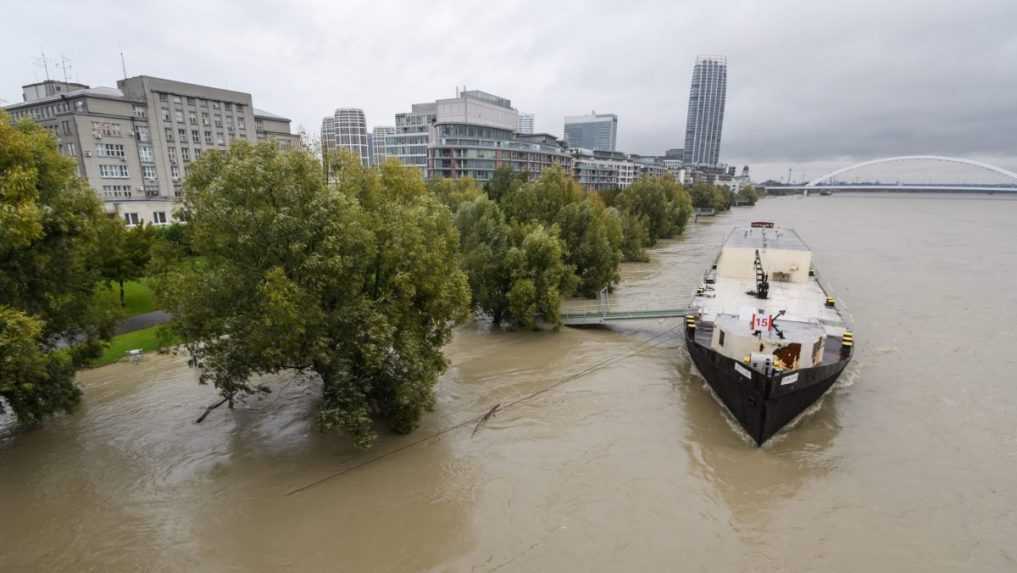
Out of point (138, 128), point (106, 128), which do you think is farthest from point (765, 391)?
point (138, 128)

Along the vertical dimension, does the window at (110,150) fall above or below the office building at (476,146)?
below

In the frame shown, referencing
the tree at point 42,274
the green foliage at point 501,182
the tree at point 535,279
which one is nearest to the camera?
the tree at point 42,274

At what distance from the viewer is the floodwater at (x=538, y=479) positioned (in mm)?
12625

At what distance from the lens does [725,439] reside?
59.5 feet

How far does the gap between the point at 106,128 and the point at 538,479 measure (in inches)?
2535

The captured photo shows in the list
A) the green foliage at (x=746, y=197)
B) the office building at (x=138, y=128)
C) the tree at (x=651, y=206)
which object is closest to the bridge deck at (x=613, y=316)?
the office building at (x=138, y=128)

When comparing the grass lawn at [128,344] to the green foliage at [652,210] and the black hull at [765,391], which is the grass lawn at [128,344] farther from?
the green foliage at [652,210]

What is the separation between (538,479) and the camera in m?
15.6

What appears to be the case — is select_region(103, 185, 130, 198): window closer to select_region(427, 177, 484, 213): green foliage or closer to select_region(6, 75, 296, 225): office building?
select_region(6, 75, 296, 225): office building

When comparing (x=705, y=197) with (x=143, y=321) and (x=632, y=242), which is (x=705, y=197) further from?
(x=143, y=321)

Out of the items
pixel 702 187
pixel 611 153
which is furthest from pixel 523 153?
pixel 611 153

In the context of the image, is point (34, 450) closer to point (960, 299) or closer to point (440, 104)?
point (960, 299)

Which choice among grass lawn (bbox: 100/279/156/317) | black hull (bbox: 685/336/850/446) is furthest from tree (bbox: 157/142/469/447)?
grass lawn (bbox: 100/279/156/317)

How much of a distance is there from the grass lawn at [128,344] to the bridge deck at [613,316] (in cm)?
2183
